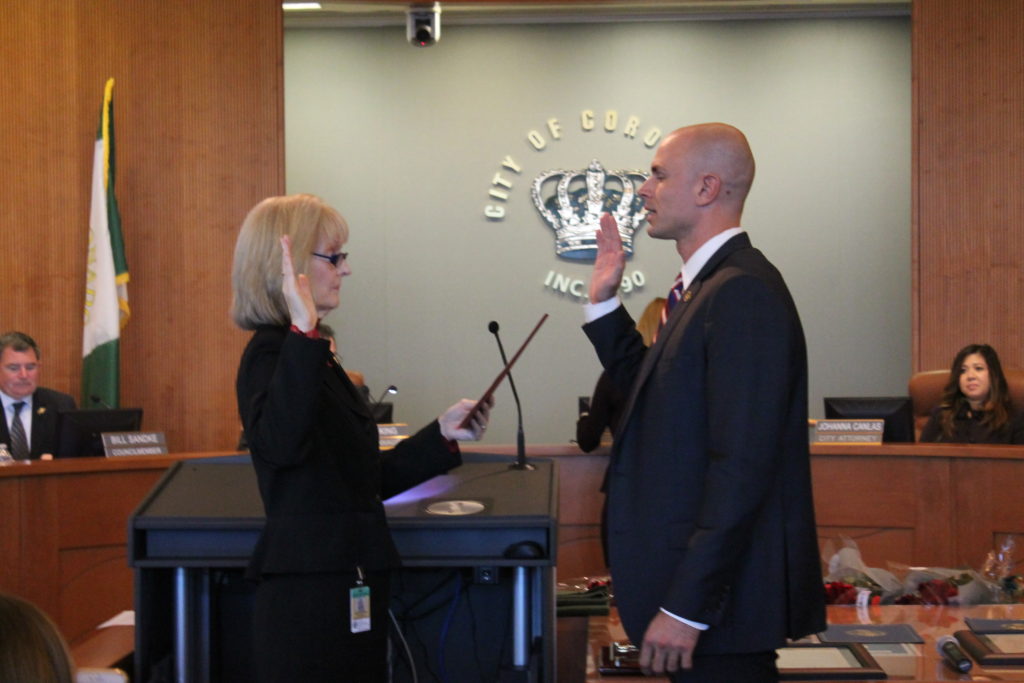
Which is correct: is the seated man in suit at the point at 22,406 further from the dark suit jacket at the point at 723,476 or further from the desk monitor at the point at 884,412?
the dark suit jacket at the point at 723,476

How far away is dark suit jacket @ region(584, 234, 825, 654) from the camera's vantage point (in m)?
1.84

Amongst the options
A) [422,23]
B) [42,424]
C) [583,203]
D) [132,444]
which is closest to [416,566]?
[132,444]

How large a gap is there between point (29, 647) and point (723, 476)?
1.18 metres

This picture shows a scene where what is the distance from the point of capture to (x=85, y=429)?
16.1 ft

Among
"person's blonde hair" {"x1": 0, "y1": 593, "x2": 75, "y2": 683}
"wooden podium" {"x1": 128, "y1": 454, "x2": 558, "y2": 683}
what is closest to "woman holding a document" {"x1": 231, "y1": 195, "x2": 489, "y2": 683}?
"wooden podium" {"x1": 128, "y1": 454, "x2": 558, "y2": 683}

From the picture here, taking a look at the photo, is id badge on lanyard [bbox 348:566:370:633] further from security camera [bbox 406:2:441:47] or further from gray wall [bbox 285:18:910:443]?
gray wall [bbox 285:18:910:443]

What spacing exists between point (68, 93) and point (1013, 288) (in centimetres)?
542

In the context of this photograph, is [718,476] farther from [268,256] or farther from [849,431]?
[849,431]

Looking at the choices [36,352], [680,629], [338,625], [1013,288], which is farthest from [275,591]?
[1013,288]

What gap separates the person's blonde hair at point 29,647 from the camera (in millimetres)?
872

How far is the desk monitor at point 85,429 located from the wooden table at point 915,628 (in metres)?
2.64

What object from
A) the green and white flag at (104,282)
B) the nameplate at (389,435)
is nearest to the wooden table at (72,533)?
the nameplate at (389,435)

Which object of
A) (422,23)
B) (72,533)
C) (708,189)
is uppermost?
(422,23)

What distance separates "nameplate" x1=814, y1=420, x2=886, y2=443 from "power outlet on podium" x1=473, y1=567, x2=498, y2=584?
2851 millimetres
